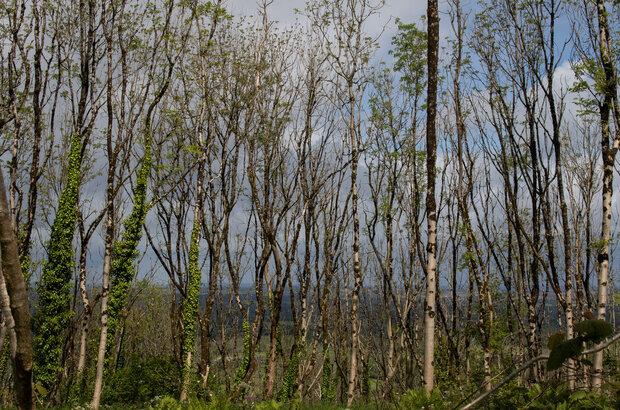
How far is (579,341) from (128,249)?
13405 millimetres

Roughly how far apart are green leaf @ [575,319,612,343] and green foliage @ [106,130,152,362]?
13.0 meters

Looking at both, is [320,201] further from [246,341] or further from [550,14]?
[550,14]

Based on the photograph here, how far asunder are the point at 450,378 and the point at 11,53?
52.1 ft

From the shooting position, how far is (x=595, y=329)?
1551 mm

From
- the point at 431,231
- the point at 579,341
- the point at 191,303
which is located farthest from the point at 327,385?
the point at 579,341

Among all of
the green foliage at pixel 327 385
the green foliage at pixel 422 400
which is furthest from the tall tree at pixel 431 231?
the green foliage at pixel 327 385

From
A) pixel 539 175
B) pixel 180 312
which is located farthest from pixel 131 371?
pixel 539 175

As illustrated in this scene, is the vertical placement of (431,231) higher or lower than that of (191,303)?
higher

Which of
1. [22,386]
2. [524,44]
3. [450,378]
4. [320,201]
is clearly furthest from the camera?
[320,201]

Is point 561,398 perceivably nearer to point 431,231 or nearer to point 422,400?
point 422,400

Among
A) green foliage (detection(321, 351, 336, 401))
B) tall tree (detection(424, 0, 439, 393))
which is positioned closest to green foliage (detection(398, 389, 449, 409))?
tall tree (detection(424, 0, 439, 393))

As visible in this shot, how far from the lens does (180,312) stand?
16250mm

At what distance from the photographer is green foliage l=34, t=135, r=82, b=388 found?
1304 centimetres

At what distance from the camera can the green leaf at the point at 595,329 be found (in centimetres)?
153
